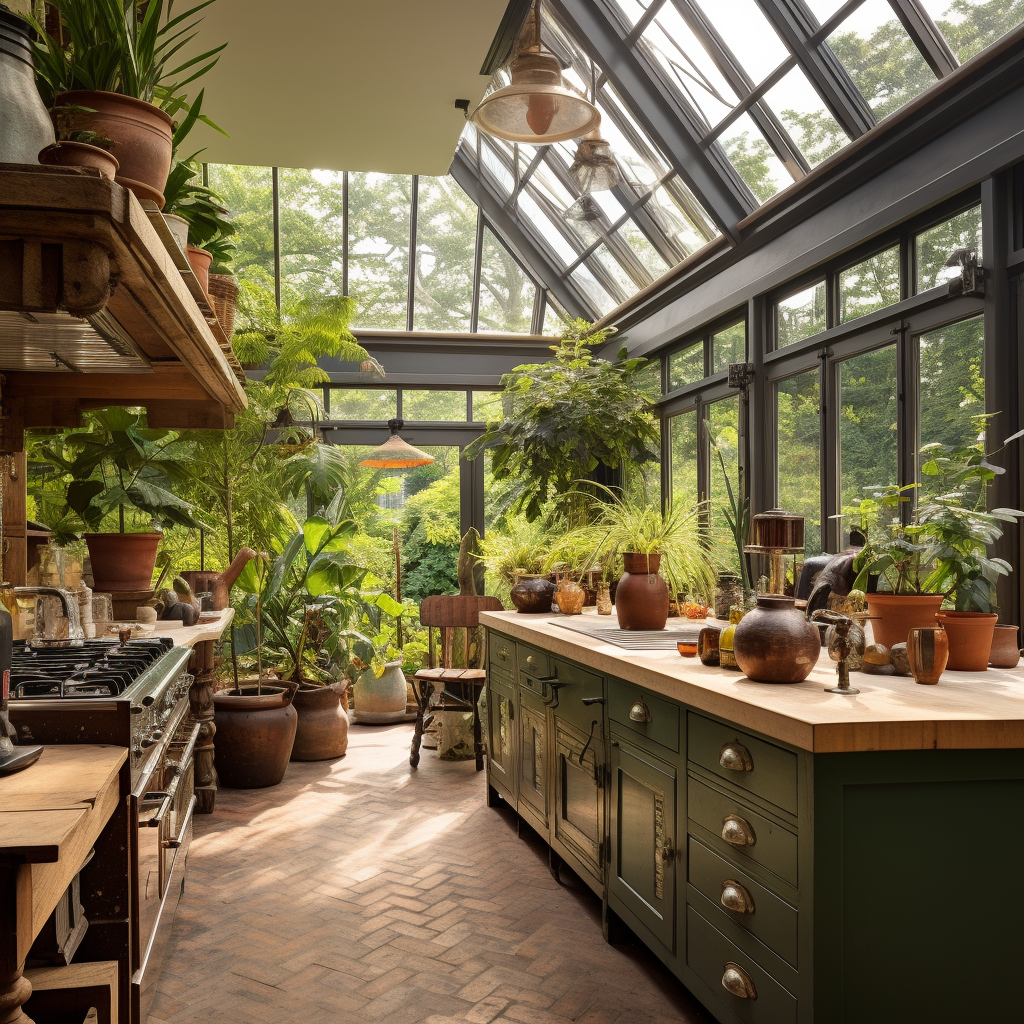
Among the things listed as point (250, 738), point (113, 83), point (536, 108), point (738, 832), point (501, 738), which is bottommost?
point (250, 738)

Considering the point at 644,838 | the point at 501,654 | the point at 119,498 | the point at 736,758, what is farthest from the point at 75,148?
the point at 501,654

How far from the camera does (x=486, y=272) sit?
29.9 ft

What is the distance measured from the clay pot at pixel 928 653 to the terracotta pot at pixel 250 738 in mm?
3917

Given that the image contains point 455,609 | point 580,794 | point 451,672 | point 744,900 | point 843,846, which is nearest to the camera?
point 843,846

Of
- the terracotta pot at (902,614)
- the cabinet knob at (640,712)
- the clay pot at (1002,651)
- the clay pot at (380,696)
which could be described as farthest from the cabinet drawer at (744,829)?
the clay pot at (380,696)

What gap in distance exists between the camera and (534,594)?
4.99 meters

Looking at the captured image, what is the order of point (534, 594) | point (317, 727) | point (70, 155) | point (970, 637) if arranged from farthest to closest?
point (317, 727), point (534, 594), point (970, 637), point (70, 155)

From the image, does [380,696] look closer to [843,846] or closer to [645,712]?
[645,712]

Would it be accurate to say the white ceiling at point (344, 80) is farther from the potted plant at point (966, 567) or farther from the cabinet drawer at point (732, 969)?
the cabinet drawer at point (732, 969)

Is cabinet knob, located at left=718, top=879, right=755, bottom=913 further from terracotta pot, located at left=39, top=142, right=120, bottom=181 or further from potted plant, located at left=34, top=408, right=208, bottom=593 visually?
potted plant, located at left=34, top=408, right=208, bottom=593

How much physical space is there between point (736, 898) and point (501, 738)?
2.68m

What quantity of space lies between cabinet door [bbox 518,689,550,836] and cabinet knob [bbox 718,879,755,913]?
5.60ft

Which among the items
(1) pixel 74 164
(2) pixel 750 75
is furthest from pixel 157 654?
(2) pixel 750 75

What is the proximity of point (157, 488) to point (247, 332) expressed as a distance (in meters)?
3.37
